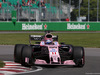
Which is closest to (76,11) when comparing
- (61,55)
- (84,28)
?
(84,28)

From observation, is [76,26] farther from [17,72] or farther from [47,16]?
[17,72]

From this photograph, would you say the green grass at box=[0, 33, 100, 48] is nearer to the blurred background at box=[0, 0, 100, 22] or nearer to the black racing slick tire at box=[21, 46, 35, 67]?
the black racing slick tire at box=[21, 46, 35, 67]

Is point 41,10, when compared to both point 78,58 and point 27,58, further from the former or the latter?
point 27,58

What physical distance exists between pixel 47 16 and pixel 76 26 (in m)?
6.03

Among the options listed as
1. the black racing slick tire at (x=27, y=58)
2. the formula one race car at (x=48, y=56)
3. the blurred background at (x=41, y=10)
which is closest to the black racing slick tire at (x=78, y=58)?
the formula one race car at (x=48, y=56)

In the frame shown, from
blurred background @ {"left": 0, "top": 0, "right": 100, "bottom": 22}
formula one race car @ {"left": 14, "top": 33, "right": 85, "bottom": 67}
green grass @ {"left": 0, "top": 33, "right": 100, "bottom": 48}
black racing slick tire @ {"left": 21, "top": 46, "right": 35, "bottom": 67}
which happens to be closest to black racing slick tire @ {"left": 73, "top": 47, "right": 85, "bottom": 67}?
formula one race car @ {"left": 14, "top": 33, "right": 85, "bottom": 67}

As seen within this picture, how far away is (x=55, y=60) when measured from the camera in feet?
39.2

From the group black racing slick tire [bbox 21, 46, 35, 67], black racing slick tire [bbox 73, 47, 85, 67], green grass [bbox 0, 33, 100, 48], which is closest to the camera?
black racing slick tire [bbox 21, 46, 35, 67]

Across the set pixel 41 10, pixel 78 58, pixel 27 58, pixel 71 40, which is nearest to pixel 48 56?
pixel 27 58

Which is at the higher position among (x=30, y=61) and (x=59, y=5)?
(x=59, y=5)

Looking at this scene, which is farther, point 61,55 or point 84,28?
point 84,28

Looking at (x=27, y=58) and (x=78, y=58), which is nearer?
(x=27, y=58)

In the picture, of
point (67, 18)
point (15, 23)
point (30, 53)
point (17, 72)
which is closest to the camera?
point (17, 72)

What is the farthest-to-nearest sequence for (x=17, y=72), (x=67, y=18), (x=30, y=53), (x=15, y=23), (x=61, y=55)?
1. (x=67, y=18)
2. (x=15, y=23)
3. (x=61, y=55)
4. (x=30, y=53)
5. (x=17, y=72)
